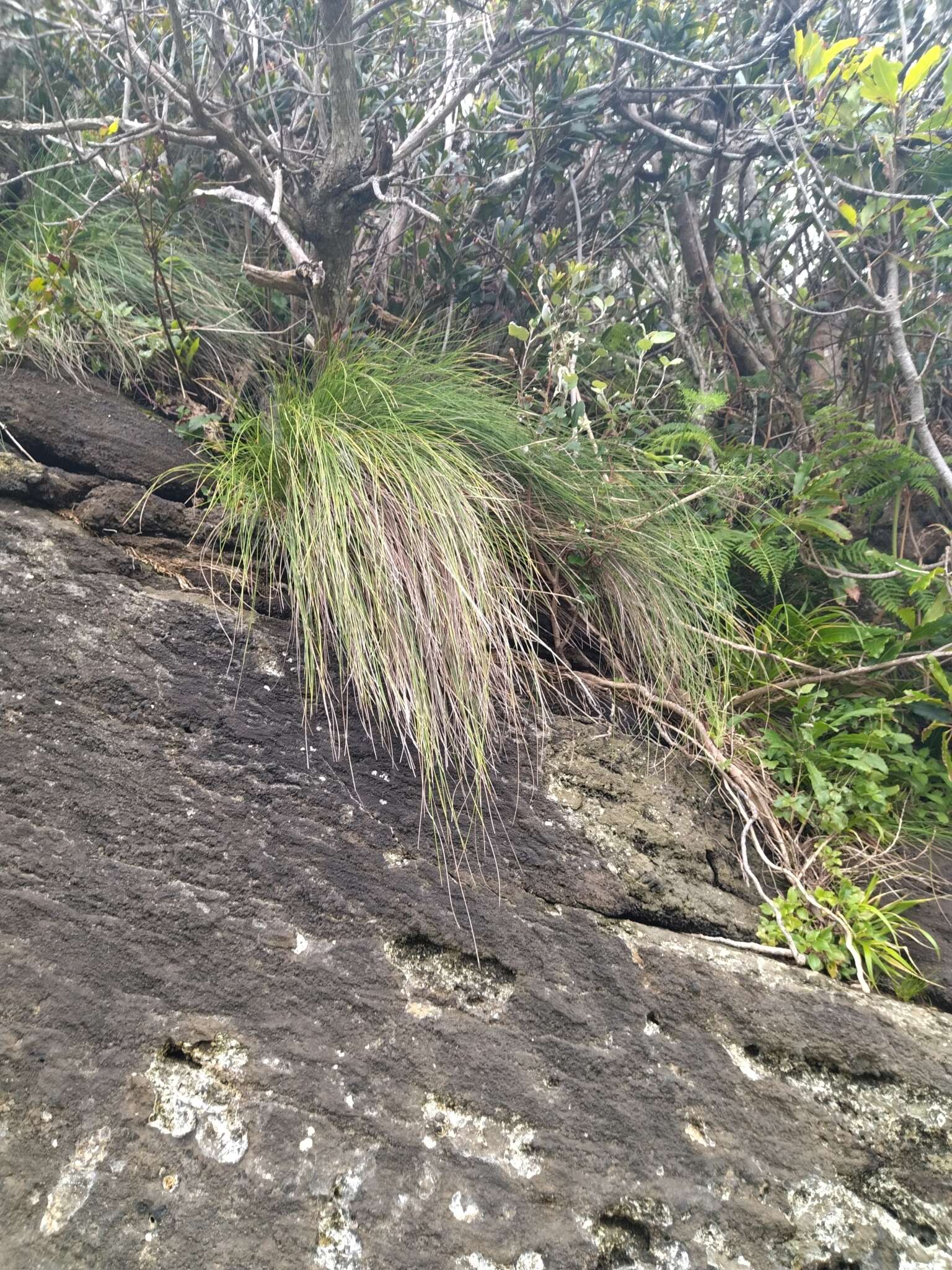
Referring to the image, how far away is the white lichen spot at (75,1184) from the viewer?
1319 mm

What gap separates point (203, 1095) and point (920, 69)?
3.29 meters

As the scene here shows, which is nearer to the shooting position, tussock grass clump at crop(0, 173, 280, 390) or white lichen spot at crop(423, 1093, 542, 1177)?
→ white lichen spot at crop(423, 1093, 542, 1177)

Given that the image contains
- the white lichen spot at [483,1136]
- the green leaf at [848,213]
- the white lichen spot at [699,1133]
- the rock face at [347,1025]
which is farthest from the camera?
the green leaf at [848,213]

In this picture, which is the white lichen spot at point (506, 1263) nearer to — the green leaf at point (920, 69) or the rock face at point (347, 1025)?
the rock face at point (347, 1025)

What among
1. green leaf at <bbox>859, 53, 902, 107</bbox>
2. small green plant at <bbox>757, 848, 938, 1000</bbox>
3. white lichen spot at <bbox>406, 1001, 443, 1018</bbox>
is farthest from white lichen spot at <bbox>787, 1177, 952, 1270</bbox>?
green leaf at <bbox>859, 53, 902, 107</bbox>

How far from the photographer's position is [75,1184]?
1353mm

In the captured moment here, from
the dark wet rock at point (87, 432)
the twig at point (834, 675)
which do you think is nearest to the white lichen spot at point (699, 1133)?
the twig at point (834, 675)

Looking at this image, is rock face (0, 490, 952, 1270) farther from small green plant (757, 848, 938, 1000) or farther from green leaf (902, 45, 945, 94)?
green leaf (902, 45, 945, 94)

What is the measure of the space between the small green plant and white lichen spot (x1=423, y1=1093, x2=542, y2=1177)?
2.55 ft

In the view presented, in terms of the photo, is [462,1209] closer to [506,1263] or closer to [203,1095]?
[506,1263]

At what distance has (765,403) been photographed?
3.44m

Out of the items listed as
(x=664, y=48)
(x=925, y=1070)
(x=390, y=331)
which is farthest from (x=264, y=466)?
(x=664, y=48)

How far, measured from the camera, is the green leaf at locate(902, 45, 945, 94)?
241cm

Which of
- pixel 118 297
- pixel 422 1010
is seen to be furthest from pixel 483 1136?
pixel 118 297
